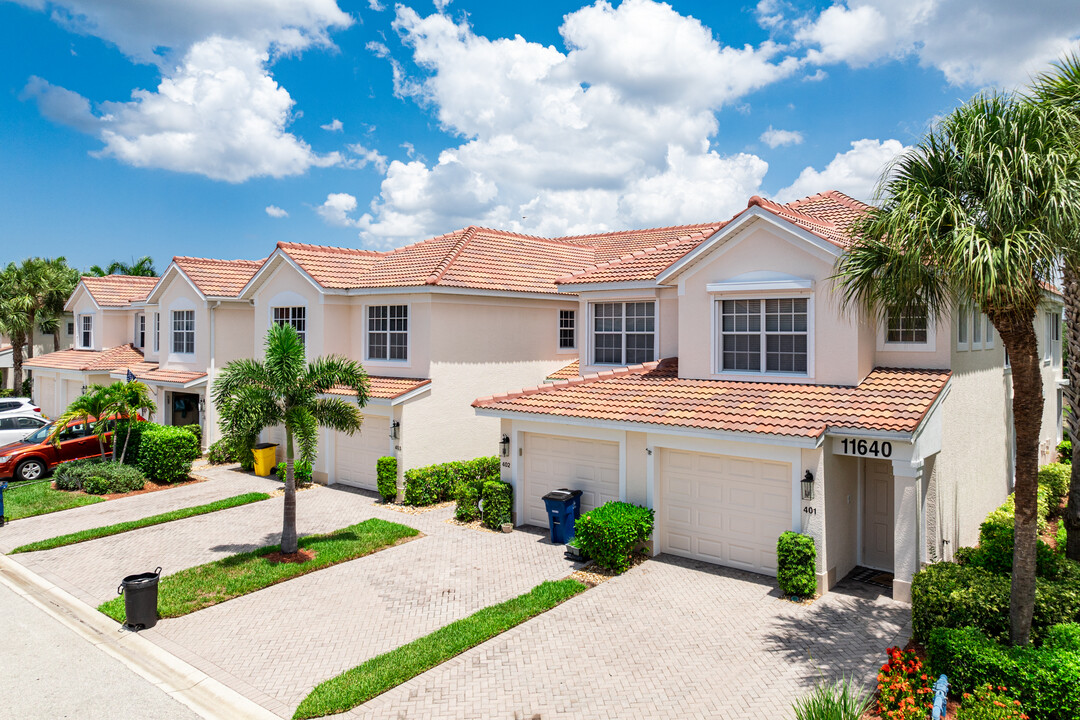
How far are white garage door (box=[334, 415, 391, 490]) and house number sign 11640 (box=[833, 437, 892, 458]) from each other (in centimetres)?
1209

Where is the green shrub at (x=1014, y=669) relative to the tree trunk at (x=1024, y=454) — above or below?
below

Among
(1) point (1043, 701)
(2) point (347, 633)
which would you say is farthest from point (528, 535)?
(1) point (1043, 701)

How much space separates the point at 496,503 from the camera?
1538 cm

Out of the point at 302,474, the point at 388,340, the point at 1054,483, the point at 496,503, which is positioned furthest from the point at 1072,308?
the point at 302,474

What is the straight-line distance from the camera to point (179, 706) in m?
8.31

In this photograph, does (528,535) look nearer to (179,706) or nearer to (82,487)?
(179,706)

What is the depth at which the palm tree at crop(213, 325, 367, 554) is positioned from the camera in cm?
1295

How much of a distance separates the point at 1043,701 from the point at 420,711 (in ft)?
22.6

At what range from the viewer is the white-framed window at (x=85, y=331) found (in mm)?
34000

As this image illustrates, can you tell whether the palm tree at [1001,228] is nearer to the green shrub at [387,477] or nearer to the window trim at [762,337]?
the window trim at [762,337]

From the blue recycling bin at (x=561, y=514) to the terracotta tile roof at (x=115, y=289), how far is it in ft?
84.8

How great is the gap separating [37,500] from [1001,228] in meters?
22.9

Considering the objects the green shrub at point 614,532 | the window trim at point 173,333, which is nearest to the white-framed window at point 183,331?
the window trim at point 173,333

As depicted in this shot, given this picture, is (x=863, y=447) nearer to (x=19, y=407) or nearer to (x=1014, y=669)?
(x=1014, y=669)
